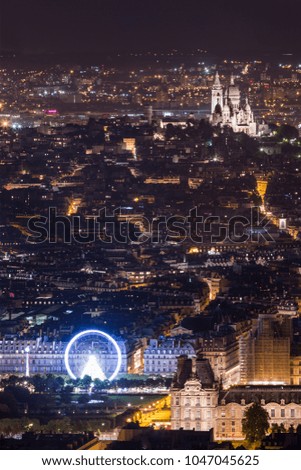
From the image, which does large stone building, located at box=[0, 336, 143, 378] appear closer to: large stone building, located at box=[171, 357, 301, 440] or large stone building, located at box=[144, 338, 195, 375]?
large stone building, located at box=[144, 338, 195, 375]

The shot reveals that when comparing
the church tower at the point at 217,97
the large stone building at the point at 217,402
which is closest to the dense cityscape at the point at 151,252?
the large stone building at the point at 217,402

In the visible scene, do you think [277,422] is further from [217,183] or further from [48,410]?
[217,183]

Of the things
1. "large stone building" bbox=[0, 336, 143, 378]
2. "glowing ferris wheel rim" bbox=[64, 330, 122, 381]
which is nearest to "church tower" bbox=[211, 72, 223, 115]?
"glowing ferris wheel rim" bbox=[64, 330, 122, 381]

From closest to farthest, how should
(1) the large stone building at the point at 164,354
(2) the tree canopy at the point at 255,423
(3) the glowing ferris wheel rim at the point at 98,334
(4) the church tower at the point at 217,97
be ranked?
(2) the tree canopy at the point at 255,423 → (3) the glowing ferris wheel rim at the point at 98,334 → (1) the large stone building at the point at 164,354 → (4) the church tower at the point at 217,97

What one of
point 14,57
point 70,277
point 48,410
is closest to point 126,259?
point 70,277

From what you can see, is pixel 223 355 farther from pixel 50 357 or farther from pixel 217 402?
pixel 217 402

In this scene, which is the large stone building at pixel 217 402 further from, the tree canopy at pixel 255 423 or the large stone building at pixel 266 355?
the large stone building at pixel 266 355
